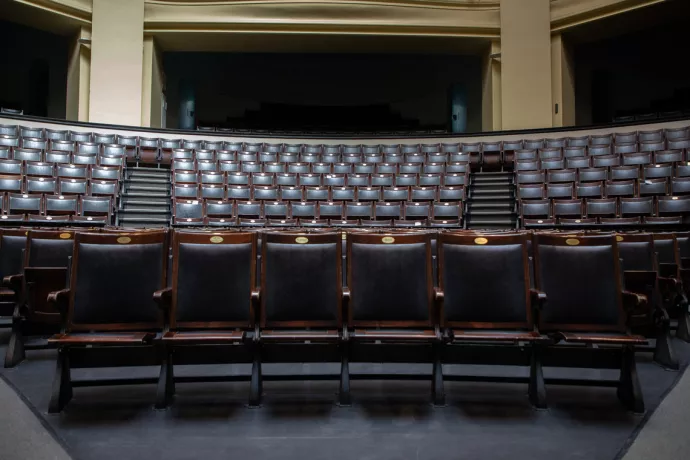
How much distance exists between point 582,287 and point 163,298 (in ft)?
3.01

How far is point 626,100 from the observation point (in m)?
5.97

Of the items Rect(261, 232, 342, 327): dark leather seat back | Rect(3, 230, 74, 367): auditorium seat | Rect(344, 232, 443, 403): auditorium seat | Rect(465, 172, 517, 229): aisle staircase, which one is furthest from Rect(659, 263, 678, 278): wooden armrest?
Rect(3, 230, 74, 367): auditorium seat

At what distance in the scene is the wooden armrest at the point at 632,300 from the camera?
3.31 feet

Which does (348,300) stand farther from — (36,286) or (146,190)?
(146,190)

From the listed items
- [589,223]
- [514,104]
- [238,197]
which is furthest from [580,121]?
[238,197]

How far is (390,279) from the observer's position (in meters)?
1.11

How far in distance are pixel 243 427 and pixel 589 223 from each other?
237 centimetres

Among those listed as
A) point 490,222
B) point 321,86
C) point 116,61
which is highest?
point 321,86

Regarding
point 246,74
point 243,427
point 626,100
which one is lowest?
point 243,427

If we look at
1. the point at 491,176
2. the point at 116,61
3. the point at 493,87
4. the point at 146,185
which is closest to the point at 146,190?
the point at 146,185

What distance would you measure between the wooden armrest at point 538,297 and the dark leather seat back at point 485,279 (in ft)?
0.06

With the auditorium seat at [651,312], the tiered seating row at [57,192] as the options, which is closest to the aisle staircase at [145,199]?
the tiered seating row at [57,192]

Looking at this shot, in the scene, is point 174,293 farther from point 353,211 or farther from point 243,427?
point 353,211

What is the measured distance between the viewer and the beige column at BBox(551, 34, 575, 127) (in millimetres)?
4438
